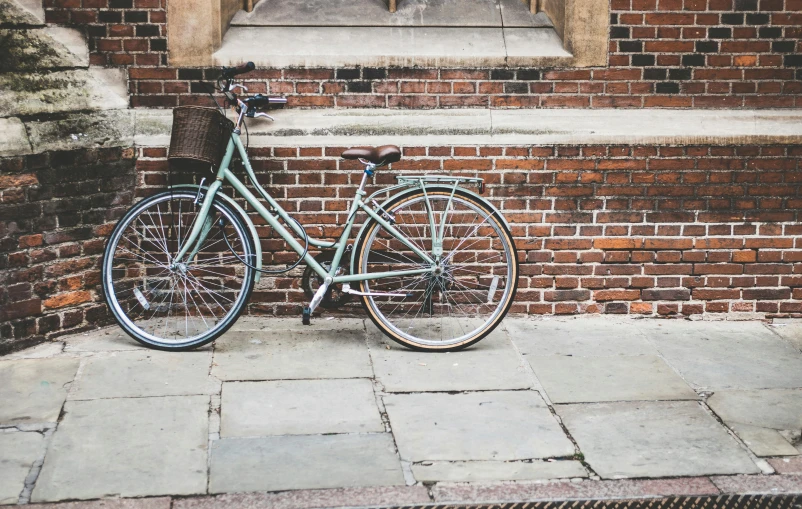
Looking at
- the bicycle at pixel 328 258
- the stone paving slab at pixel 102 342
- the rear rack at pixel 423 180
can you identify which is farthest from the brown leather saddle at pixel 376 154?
the stone paving slab at pixel 102 342

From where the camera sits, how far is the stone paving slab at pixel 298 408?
4.33 meters

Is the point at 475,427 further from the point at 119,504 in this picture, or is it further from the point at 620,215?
the point at 620,215

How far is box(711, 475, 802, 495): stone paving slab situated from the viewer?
383cm

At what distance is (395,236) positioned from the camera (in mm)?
5355

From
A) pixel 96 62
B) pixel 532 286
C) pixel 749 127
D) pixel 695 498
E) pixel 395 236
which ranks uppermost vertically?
pixel 96 62

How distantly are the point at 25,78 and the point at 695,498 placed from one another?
411 cm

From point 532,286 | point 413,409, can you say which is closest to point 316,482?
point 413,409

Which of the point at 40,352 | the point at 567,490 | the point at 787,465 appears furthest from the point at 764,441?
the point at 40,352

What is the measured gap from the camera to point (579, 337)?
18.6 ft

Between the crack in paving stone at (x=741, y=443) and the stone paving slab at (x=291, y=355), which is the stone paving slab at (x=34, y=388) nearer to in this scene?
the stone paving slab at (x=291, y=355)

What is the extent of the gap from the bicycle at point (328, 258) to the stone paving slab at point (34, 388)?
464 millimetres

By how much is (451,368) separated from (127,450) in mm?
1798

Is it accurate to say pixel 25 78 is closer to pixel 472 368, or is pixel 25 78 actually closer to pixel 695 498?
pixel 472 368

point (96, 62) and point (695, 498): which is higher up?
point (96, 62)
